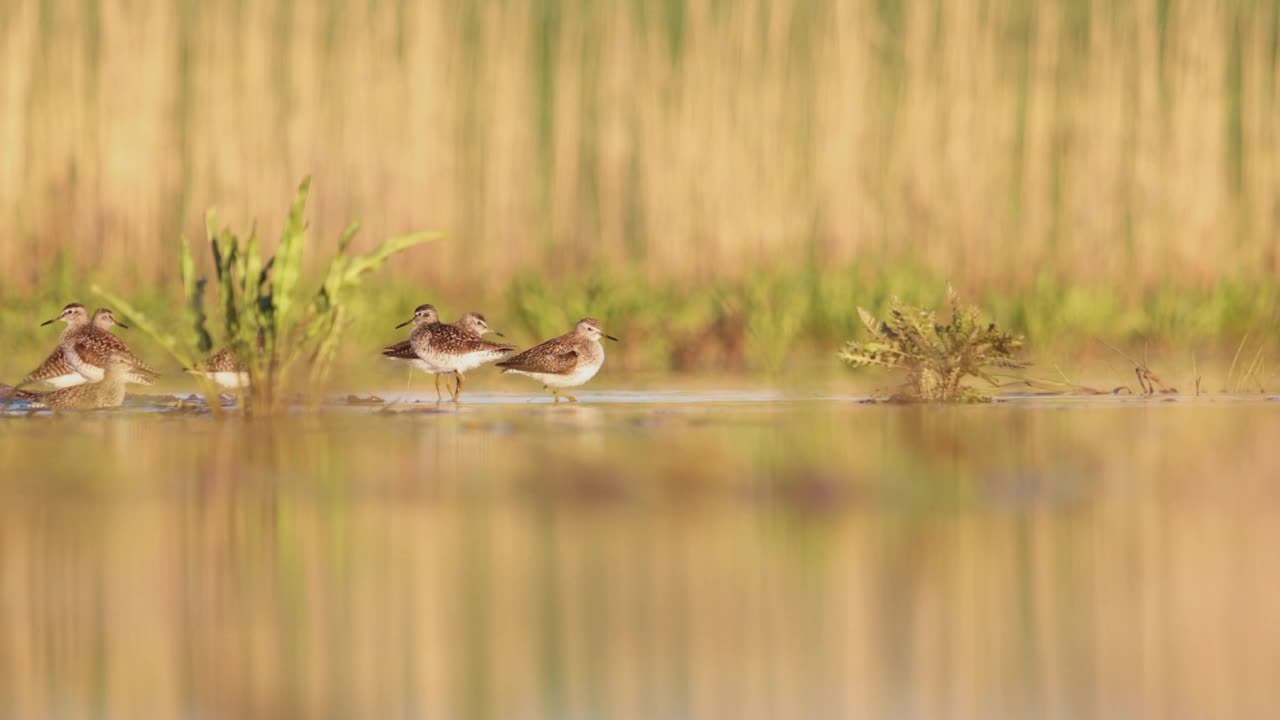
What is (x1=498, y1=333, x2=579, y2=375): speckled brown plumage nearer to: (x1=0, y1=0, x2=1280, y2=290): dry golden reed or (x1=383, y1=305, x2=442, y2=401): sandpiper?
(x1=383, y1=305, x2=442, y2=401): sandpiper

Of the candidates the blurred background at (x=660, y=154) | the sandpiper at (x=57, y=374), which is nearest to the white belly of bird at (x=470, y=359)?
the sandpiper at (x=57, y=374)

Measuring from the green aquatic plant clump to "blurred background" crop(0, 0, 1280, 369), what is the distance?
8.69ft

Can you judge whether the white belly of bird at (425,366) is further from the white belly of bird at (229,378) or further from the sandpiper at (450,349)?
the white belly of bird at (229,378)

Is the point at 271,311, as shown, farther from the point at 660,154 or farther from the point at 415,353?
the point at 660,154

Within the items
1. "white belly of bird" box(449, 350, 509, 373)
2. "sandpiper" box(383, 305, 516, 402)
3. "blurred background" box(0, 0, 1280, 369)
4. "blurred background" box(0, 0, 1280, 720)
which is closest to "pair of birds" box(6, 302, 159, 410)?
"blurred background" box(0, 0, 1280, 720)

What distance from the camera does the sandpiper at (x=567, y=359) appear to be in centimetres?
1004

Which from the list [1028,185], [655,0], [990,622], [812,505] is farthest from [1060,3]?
[990,622]

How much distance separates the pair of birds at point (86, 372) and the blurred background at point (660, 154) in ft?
Answer: 9.53

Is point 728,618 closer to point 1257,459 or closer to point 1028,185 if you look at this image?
Result: point 1257,459

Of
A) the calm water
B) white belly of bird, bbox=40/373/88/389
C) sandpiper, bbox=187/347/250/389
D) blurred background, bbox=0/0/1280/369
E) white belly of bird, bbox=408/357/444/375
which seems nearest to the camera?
the calm water

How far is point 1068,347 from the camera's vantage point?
12289 millimetres

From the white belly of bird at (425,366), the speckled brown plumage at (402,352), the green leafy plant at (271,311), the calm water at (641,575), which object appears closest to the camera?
the calm water at (641,575)

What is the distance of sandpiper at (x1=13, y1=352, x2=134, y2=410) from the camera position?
9562mm

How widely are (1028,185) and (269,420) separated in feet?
21.3
